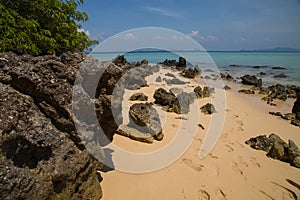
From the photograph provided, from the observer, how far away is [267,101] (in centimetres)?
1237

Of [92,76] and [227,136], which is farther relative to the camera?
[227,136]

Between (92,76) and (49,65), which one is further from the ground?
(49,65)

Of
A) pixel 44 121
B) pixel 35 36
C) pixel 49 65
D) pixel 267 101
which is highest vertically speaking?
pixel 35 36

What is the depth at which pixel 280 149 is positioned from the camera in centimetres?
521

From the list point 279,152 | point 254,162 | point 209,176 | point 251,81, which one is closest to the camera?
point 209,176

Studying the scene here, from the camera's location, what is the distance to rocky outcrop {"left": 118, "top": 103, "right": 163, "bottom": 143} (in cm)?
551

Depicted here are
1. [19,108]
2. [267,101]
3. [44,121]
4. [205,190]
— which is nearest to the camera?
[19,108]

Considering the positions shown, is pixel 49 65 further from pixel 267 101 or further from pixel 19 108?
pixel 267 101

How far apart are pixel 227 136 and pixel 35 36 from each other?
6106 mm

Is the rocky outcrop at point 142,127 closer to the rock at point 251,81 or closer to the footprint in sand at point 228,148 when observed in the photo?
the footprint in sand at point 228,148

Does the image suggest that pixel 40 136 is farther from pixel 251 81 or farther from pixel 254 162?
pixel 251 81

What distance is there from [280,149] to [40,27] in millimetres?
6876

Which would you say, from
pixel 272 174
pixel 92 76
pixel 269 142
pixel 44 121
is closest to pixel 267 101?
pixel 269 142

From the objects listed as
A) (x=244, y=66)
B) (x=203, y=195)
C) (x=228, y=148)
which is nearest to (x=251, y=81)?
(x=228, y=148)
